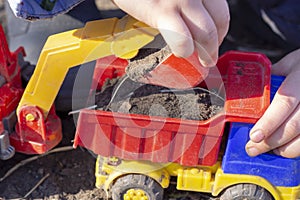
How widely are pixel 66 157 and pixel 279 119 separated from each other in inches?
23.1

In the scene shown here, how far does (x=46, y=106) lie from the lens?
1380 millimetres

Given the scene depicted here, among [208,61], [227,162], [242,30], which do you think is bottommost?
[242,30]

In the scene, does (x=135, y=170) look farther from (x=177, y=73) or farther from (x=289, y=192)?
(x=289, y=192)

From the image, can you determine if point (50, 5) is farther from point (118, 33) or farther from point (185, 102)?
point (185, 102)

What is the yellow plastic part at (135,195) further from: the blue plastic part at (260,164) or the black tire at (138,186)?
the blue plastic part at (260,164)

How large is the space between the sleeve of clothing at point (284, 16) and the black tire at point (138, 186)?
0.74 m

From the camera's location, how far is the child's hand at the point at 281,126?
126 centimetres

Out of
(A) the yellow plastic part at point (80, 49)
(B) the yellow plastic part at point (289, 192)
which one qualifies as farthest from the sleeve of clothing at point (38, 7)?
(B) the yellow plastic part at point (289, 192)

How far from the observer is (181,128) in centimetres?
128

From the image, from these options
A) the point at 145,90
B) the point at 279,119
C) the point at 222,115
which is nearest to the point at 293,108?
the point at 279,119

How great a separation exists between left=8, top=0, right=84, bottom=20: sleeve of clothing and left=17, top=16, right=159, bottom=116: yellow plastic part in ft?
0.19

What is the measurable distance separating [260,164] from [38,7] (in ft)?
1.94

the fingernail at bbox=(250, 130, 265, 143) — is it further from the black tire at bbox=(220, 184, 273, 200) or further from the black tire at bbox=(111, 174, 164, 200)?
the black tire at bbox=(111, 174, 164, 200)

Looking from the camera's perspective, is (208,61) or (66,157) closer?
(208,61)
